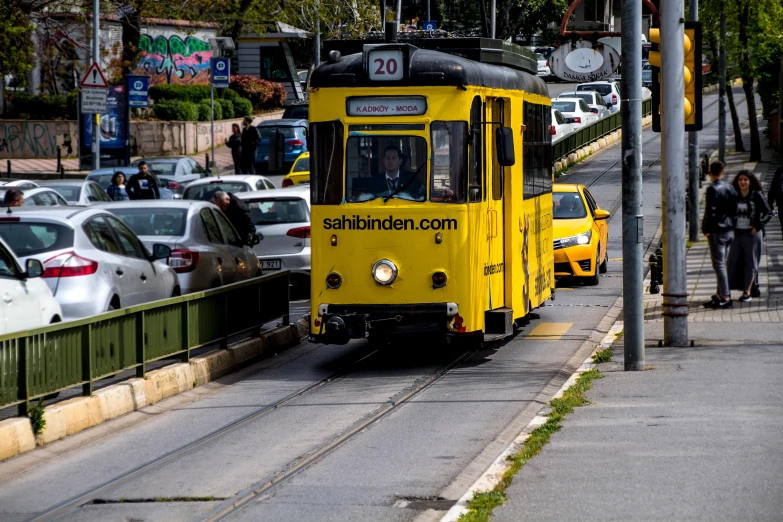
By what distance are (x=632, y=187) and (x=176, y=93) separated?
4099 cm

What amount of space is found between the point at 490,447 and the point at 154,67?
165ft

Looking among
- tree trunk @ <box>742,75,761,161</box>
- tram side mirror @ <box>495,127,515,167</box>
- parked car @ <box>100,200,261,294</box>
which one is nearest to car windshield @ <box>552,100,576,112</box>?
tree trunk @ <box>742,75,761,161</box>

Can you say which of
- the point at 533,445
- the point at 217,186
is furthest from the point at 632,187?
the point at 217,186

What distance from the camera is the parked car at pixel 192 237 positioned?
1678 cm

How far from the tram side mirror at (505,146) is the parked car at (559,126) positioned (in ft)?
94.9

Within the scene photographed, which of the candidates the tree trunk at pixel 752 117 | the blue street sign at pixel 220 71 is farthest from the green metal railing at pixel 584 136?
the blue street sign at pixel 220 71

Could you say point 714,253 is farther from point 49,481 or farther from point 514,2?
point 514,2

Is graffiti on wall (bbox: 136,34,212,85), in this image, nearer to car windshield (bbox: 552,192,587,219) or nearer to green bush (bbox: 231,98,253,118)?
green bush (bbox: 231,98,253,118)

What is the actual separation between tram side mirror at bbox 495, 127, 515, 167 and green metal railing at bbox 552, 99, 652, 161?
929 inches

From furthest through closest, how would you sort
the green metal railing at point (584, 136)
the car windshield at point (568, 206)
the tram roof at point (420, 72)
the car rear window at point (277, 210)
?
the green metal railing at point (584, 136), the car windshield at point (568, 206), the car rear window at point (277, 210), the tram roof at point (420, 72)

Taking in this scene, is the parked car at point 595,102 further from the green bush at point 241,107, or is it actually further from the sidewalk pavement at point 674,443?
the sidewalk pavement at point 674,443

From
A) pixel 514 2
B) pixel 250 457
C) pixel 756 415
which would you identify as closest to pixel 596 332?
pixel 756 415

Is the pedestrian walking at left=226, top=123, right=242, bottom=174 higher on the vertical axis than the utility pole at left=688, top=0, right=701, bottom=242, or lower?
higher

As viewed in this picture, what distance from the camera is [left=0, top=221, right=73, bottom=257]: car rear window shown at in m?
13.5
